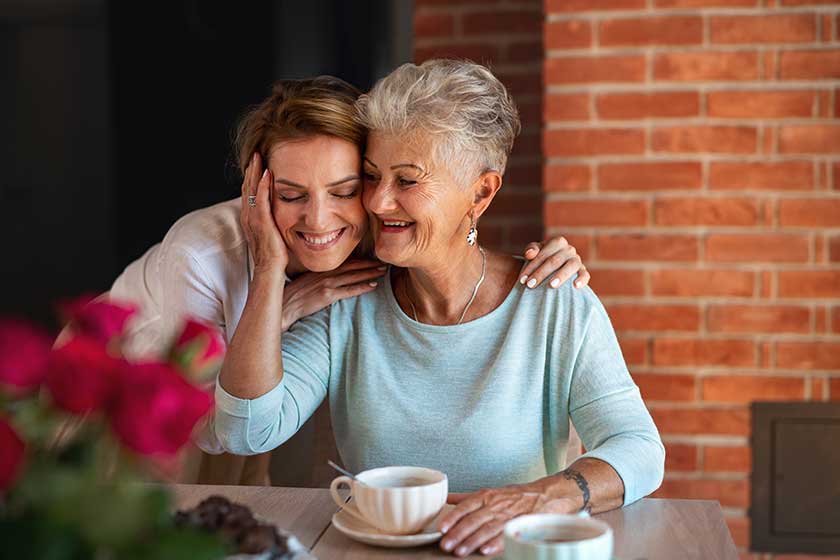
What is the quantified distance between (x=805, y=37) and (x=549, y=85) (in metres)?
0.63

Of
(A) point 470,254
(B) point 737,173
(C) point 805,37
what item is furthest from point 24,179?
(C) point 805,37

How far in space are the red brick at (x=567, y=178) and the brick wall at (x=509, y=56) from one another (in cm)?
45

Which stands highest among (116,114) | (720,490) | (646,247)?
(116,114)

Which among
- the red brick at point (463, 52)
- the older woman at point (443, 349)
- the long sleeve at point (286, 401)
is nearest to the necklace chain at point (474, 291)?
the older woman at point (443, 349)

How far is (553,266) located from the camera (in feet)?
5.73

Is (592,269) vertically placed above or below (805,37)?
below

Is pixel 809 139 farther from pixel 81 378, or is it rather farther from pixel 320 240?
pixel 81 378

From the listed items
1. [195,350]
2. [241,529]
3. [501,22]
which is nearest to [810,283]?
[501,22]

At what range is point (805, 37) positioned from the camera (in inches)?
97.2

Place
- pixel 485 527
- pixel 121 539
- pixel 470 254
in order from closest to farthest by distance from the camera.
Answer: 1. pixel 121 539
2. pixel 485 527
3. pixel 470 254

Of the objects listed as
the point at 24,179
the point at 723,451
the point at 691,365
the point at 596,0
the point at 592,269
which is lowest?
the point at 723,451

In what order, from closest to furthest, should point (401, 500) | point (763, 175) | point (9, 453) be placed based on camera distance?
A: point (9, 453) < point (401, 500) < point (763, 175)

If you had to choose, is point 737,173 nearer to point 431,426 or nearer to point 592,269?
point 592,269

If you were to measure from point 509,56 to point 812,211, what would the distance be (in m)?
1.01
